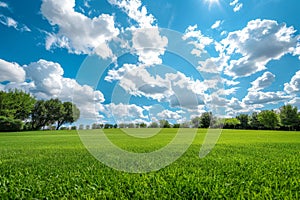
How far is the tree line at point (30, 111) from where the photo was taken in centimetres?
5566

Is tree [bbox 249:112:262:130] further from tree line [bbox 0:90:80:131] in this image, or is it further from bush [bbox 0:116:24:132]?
bush [bbox 0:116:24:132]

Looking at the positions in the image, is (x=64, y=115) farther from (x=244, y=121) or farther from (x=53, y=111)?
(x=244, y=121)

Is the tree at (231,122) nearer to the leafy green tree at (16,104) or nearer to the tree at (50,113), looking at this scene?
the tree at (50,113)

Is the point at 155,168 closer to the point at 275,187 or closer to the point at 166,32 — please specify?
the point at 275,187

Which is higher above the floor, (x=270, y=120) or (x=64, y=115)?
(x=64, y=115)

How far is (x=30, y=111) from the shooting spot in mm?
64625

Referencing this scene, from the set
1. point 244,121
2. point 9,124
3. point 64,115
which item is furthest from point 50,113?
point 244,121

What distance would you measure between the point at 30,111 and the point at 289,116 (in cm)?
8313

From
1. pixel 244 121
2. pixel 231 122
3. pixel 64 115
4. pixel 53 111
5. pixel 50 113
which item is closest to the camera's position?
pixel 50 113

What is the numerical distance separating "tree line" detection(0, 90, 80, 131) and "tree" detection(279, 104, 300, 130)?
6485cm

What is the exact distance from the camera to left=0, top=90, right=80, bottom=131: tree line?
55656 millimetres

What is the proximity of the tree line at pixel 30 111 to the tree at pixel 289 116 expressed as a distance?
64.8m

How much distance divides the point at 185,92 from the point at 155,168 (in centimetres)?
385

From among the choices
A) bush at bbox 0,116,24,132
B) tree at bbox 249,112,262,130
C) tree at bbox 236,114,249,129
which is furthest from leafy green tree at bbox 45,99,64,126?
tree at bbox 249,112,262,130
